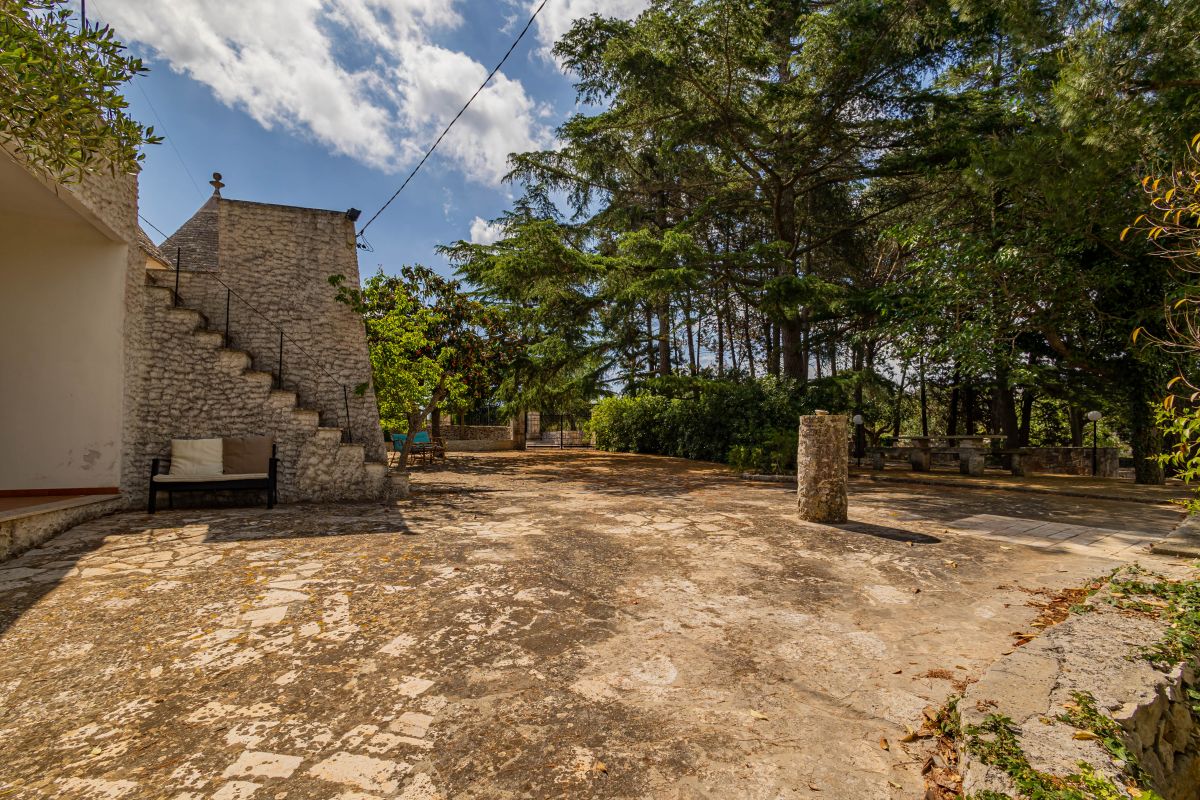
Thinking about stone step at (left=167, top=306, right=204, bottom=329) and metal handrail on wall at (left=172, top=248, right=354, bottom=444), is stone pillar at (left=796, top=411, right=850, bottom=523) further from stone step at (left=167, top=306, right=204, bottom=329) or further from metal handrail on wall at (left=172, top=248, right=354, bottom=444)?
stone step at (left=167, top=306, right=204, bottom=329)

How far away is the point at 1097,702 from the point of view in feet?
6.41

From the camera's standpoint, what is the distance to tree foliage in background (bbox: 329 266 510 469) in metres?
8.95

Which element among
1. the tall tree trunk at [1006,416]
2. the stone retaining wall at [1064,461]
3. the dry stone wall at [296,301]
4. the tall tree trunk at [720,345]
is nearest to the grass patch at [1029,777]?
the dry stone wall at [296,301]

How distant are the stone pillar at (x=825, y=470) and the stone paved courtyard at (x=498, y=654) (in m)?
0.42

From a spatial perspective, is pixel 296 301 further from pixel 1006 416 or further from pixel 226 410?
pixel 1006 416

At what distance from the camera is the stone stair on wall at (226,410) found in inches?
260

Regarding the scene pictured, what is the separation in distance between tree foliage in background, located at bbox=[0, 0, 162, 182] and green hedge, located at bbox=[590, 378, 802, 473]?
1048 cm

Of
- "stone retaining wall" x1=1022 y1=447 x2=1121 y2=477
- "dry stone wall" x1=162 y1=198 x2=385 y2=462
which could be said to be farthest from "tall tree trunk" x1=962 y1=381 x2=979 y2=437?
"dry stone wall" x1=162 y1=198 x2=385 y2=462

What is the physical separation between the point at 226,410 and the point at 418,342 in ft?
9.89

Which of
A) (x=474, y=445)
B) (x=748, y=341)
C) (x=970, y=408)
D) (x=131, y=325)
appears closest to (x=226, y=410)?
(x=131, y=325)

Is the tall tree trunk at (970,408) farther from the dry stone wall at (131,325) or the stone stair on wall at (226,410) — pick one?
the dry stone wall at (131,325)

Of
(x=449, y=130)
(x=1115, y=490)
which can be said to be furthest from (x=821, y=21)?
(x=1115, y=490)

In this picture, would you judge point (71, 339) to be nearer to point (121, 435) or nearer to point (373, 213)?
point (121, 435)

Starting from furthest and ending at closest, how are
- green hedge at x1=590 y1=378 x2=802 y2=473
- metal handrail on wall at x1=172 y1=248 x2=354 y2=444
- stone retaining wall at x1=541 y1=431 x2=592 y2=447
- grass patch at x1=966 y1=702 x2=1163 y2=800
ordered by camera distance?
1. stone retaining wall at x1=541 y1=431 x2=592 y2=447
2. green hedge at x1=590 y1=378 x2=802 y2=473
3. metal handrail on wall at x1=172 y1=248 x2=354 y2=444
4. grass patch at x1=966 y1=702 x2=1163 y2=800
